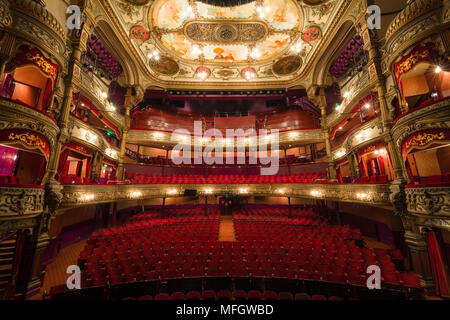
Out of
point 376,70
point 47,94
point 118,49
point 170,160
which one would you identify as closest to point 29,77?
point 47,94

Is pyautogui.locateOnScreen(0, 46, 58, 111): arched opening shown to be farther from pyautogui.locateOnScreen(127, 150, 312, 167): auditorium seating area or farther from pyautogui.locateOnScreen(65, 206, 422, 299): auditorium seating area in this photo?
pyautogui.locateOnScreen(127, 150, 312, 167): auditorium seating area

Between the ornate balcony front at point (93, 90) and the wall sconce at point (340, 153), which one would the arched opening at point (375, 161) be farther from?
the ornate balcony front at point (93, 90)

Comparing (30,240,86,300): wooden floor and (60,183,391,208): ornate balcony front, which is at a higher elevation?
(60,183,391,208): ornate balcony front

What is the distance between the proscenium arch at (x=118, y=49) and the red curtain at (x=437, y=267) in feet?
47.6

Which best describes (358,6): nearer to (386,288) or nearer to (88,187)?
(386,288)

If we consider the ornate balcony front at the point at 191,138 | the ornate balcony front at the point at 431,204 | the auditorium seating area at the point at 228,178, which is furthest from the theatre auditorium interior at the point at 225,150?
the auditorium seating area at the point at 228,178

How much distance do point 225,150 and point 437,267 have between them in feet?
42.2

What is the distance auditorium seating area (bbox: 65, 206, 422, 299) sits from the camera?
15.0 feet

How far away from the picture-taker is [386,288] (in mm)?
4137

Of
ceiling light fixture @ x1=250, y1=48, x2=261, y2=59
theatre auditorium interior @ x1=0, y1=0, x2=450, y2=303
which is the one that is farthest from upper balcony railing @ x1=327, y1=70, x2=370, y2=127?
ceiling light fixture @ x1=250, y1=48, x2=261, y2=59

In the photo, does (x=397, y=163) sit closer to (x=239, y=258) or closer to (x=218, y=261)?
(x=239, y=258)

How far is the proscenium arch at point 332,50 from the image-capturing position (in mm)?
8189

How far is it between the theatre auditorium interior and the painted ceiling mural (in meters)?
0.09
